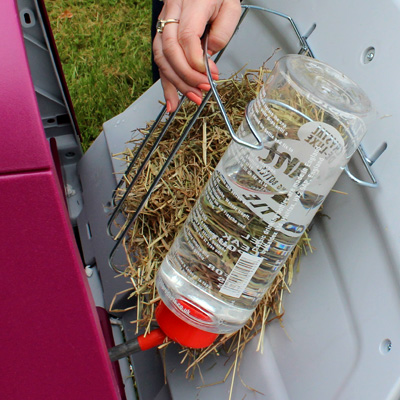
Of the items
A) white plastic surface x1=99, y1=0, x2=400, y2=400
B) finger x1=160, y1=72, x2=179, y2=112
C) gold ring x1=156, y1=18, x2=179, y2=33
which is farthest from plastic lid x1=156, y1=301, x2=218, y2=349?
gold ring x1=156, y1=18, x2=179, y2=33

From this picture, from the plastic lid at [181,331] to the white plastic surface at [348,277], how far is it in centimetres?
14

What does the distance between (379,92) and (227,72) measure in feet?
1.71

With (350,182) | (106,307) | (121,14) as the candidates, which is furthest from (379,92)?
(121,14)

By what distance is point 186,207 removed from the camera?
994mm

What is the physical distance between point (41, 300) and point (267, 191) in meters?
0.38

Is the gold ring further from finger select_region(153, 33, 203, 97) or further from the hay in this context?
the hay

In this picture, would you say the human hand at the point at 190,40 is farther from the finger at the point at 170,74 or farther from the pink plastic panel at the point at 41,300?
the pink plastic panel at the point at 41,300

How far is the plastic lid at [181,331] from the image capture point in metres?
0.84

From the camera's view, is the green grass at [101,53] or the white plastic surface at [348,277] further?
the green grass at [101,53]

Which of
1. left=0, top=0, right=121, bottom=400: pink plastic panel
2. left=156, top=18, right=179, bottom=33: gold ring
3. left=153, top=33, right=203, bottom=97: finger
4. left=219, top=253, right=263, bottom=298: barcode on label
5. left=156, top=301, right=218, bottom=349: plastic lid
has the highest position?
left=156, top=18, right=179, bottom=33: gold ring

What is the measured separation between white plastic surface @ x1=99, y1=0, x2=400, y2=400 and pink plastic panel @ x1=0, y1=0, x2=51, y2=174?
1.70ft

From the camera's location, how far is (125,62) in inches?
86.1

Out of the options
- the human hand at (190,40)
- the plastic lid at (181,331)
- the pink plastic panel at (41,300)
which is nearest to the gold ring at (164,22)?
the human hand at (190,40)

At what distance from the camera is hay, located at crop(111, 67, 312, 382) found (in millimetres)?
921
